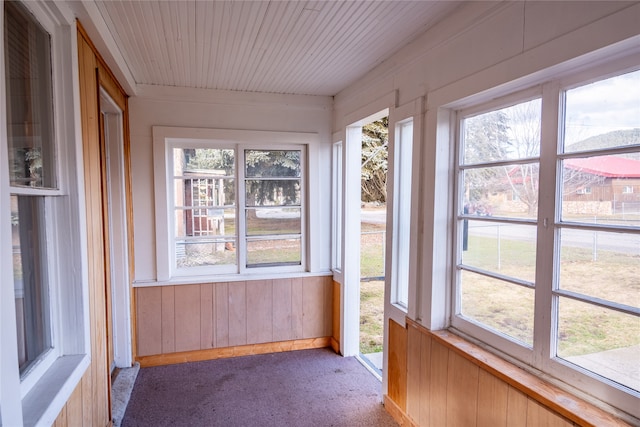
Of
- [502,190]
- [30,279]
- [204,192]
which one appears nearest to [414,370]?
[502,190]

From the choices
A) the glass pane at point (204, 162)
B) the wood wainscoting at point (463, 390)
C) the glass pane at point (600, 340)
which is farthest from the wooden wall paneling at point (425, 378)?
the glass pane at point (204, 162)

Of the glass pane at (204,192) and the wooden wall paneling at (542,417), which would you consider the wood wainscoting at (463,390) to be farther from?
the glass pane at (204,192)

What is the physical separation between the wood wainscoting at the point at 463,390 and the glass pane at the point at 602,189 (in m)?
0.71

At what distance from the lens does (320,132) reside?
3.61m

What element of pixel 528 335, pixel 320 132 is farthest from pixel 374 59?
pixel 528 335

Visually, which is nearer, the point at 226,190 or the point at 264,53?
the point at 264,53

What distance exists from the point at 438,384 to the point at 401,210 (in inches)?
44.7

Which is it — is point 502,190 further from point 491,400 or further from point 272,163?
point 272,163

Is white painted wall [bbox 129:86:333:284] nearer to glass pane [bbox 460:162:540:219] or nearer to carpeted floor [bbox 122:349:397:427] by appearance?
carpeted floor [bbox 122:349:397:427]

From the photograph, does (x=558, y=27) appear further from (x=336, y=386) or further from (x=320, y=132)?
(x=336, y=386)

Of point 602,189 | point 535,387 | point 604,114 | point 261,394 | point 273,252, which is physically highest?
point 604,114

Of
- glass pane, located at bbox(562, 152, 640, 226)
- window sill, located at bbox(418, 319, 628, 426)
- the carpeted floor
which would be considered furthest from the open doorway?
glass pane, located at bbox(562, 152, 640, 226)

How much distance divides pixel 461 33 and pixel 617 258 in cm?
127

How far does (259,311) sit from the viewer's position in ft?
11.4
